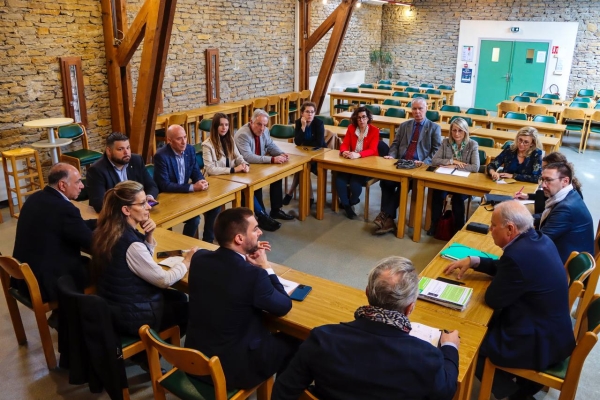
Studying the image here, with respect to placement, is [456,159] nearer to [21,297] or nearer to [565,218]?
[565,218]

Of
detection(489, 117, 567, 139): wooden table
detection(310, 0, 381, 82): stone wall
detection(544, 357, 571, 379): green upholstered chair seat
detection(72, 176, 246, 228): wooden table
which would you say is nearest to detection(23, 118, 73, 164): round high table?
detection(72, 176, 246, 228): wooden table

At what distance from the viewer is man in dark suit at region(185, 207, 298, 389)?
7.18 ft

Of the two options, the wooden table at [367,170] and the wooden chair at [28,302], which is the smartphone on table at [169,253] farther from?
the wooden table at [367,170]

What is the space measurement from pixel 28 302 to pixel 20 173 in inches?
154

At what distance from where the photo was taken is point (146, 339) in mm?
2180

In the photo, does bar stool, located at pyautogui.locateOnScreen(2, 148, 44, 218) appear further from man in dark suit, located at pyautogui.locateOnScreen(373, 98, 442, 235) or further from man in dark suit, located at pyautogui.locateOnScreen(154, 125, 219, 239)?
man in dark suit, located at pyautogui.locateOnScreen(373, 98, 442, 235)

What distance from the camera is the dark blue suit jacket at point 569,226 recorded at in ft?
10.6

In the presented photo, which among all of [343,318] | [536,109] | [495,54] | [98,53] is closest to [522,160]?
[343,318]

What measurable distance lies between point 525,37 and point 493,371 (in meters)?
12.7

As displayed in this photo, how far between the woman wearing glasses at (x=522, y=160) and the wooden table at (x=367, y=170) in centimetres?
84

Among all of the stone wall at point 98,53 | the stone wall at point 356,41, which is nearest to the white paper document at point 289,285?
the stone wall at point 98,53

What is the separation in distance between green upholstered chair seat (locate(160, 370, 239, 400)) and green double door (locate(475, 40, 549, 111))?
13307 millimetres

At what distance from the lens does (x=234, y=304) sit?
2.18 meters

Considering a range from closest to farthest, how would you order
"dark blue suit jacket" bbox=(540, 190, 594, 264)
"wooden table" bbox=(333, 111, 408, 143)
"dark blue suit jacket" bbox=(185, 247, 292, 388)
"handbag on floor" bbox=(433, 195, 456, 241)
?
"dark blue suit jacket" bbox=(185, 247, 292, 388) → "dark blue suit jacket" bbox=(540, 190, 594, 264) → "handbag on floor" bbox=(433, 195, 456, 241) → "wooden table" bbox=(333, 111, 408, 143)
